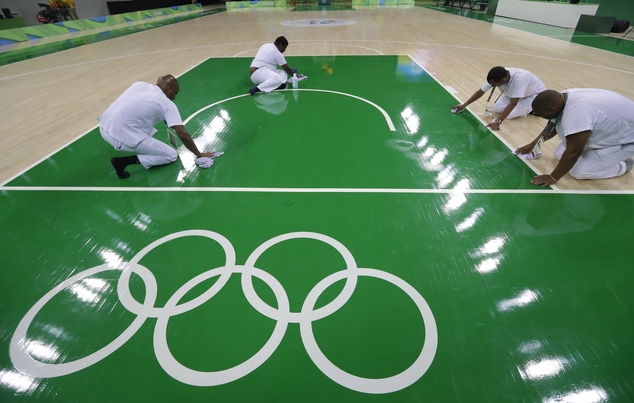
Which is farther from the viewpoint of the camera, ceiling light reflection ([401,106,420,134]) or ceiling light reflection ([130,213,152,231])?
ceiling light reflection ([401,106,420,134])

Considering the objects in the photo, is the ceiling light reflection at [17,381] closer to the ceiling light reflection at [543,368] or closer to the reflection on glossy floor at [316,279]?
the reflection on glossy floor at [316,279]

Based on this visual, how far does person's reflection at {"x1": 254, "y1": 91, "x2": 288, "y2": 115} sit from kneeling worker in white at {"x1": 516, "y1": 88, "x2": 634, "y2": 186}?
12.9ft

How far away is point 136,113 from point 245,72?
192 inches

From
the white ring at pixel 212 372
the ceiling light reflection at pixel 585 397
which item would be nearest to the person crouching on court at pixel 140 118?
the white ring at pixel 212 372

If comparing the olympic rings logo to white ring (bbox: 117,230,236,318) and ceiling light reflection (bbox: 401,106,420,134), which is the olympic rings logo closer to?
white ring (bbox: 117,230,236,318)

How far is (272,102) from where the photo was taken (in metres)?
5.99

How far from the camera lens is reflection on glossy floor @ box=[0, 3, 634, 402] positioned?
1899mm

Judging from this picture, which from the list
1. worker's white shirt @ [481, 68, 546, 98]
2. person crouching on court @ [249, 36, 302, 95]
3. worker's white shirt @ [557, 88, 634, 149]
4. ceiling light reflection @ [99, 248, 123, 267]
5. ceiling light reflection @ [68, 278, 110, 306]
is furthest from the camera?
person crouching on court @ [249, 36, 302, 95]

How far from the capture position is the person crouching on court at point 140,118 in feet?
11.6

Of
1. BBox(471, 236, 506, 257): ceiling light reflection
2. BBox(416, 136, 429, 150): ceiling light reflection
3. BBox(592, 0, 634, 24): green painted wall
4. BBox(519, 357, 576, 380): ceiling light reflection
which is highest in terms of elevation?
BBox(592, 0, 634, 24): green painted wall

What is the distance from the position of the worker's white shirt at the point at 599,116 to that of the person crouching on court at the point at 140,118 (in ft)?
13.0

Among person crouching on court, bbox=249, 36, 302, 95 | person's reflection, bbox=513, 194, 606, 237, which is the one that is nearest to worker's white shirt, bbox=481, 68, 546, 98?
person's reflection, bbox=513, 194, 606, 237

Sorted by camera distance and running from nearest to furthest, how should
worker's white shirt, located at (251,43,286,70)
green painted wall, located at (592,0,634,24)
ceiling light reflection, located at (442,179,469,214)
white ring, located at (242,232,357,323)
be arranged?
white ring, located at (242,232,357,323) → ceiling light reflection, located at (442,179,469,214) → worker's white shirt, located at (251,43,286,70) → green painted wall, located at (592,0,634,24)

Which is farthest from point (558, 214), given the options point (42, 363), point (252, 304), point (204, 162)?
point (42, 363)
